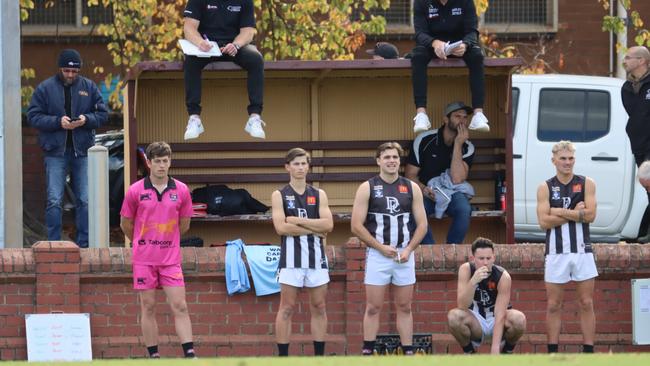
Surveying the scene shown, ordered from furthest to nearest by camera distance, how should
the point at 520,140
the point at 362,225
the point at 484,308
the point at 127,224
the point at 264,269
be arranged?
1. the point at 520,140
2. the point at 264,269
3. the point at 484,308
4. the point at 362,225
5. the point at 127,224

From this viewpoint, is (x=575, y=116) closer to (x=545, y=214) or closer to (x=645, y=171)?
(x=645, y=171)

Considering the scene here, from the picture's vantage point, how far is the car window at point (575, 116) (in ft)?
53.2

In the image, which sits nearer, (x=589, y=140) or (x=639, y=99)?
(x=639, y=99)

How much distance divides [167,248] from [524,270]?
3.31 m

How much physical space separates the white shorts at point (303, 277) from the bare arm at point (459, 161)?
2.57 meters

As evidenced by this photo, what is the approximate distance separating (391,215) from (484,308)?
3.92 ft

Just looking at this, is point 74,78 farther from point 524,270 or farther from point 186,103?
point 524,270

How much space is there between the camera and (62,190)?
14.1m

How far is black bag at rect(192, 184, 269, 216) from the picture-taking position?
555 inches

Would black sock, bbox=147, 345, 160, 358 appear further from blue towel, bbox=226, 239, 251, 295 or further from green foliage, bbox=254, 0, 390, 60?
green foliage, bbox=254, 0, 390, 60

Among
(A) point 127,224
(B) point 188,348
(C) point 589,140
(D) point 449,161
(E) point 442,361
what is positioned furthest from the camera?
(C) point 589,140

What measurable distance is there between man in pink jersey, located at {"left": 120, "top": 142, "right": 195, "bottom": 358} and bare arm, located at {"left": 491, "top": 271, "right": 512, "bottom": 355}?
8.30 feet

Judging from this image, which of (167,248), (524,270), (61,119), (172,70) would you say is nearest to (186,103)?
(172,70)

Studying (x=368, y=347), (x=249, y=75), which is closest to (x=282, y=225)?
(x=368, y=347)
